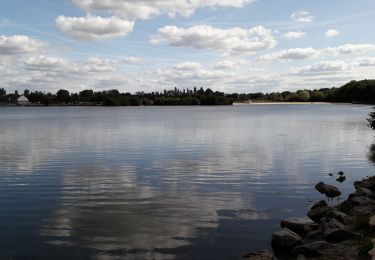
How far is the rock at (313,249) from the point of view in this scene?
14.8 m

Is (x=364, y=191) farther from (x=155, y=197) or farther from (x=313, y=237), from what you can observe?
(x=155, y=197)

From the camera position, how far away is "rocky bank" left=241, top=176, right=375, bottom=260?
48.2 feet

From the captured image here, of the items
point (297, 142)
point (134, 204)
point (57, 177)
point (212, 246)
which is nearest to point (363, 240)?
point (212, 246)

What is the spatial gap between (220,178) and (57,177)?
407 inches

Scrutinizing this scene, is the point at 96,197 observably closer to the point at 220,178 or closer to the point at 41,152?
the point at 220,178

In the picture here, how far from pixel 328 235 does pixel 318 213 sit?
12.4 feet

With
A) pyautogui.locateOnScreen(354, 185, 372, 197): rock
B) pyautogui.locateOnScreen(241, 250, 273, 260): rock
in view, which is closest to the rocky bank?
pyautogui.locateOnScreen(241, 250, 273, 260): rock

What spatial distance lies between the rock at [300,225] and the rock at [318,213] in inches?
51.8

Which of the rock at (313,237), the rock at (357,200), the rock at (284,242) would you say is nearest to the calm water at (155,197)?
the rock at (284,242)

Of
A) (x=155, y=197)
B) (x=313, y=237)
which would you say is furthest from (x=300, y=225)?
(x=155, y=197)

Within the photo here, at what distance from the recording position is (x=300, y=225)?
59.4ft

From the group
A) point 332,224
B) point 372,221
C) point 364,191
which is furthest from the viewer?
point 364,191

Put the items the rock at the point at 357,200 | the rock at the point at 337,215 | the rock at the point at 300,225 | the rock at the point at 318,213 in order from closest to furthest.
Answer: the rock at the point at 300,225
the rock at the point at 337,215
the rock at the point at 318,213
the rock at the point at 357,200

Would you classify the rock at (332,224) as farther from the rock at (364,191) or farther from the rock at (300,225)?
the rock at (364,191)
